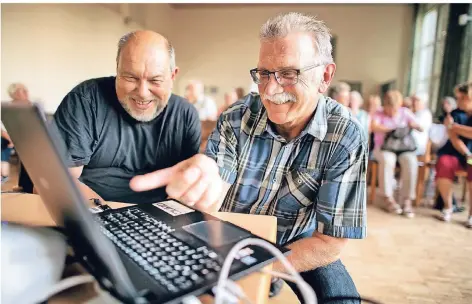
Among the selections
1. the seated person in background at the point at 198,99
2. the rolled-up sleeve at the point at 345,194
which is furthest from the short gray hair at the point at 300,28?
the seated person in background at the point at 198,99

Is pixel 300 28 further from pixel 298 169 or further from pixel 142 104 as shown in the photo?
pixel 142 104

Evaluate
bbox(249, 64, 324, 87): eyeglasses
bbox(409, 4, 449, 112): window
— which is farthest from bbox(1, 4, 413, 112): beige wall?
bbox(249, 64, 324, 87): eyeglasses

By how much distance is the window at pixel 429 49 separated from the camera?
521 cm

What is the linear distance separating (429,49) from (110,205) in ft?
21.1

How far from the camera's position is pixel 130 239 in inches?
20.1

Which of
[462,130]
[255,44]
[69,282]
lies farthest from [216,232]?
[255,44]

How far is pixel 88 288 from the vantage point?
43cm

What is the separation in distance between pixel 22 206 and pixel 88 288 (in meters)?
0.41

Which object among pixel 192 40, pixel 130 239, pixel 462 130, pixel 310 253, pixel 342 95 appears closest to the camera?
pixel 130 239

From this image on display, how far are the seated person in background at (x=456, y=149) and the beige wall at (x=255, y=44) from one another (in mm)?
3805

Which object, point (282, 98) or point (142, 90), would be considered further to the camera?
point (142, 90)

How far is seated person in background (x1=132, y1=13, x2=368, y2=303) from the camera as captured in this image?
0.83 metres

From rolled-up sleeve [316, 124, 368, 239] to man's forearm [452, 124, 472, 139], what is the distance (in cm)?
234

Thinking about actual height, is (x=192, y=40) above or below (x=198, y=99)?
above
